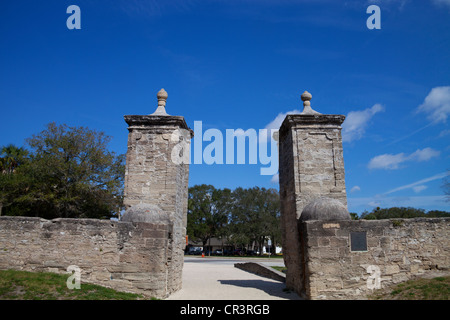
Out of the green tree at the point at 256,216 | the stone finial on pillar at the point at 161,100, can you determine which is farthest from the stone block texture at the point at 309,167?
the green tree at the point at 256,216

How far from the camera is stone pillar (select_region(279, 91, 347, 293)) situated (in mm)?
9078

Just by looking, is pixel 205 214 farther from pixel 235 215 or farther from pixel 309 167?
pixel 309 167

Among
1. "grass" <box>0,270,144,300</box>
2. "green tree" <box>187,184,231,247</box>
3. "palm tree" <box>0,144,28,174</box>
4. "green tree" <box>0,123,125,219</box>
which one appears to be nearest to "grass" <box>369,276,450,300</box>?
"grass" <box>0,270,144,300</box>

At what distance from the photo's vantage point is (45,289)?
6.48 meters

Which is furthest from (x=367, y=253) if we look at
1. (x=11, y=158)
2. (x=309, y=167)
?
(x=11, y=158)

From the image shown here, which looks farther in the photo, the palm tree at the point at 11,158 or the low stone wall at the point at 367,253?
the palm tree at the point at 11,158

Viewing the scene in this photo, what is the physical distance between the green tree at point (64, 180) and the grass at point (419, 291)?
15.3 m

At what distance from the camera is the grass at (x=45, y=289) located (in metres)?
6.19

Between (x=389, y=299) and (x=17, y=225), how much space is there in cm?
917

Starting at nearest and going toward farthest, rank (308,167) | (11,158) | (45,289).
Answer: (45,289) → (308,167) → (11,158)

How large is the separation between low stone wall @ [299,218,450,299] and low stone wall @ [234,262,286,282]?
446cm

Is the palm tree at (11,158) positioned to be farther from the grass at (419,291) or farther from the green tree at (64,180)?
the grass at (419,291)

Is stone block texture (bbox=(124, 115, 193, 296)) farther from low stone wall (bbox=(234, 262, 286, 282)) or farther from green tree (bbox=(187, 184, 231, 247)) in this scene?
green tree (bbox=(187, 184, 231, 247))

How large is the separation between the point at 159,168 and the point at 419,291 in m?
7.35
